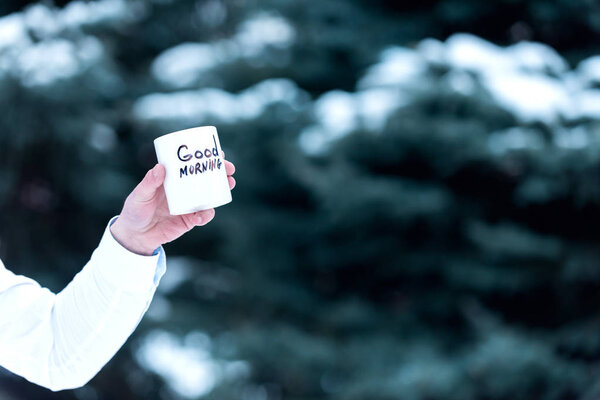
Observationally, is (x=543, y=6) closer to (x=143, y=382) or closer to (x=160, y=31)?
(x=160, y=31)

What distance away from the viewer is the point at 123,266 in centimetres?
85

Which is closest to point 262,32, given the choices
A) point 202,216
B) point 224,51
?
point 224,51

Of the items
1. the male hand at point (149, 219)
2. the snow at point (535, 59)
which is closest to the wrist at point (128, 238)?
the male hand at point (149, 219)

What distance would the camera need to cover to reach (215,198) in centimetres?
88

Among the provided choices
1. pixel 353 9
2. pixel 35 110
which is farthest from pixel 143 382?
pixel 353 9

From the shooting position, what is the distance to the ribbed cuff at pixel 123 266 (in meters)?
0.85

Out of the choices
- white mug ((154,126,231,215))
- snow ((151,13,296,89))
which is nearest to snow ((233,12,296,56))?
snow ((151,13,296,89))

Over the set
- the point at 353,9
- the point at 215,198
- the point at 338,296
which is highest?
the point at 353,9

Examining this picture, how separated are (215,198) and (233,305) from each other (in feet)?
8.20

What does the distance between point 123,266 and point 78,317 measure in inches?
3.9

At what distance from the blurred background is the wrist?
1.92 meters

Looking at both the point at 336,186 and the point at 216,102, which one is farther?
the point at 216,102

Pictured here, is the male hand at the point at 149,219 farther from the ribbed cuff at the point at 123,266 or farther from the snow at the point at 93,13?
the snow at the point at 93,13

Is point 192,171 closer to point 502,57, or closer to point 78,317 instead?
point 78,317
